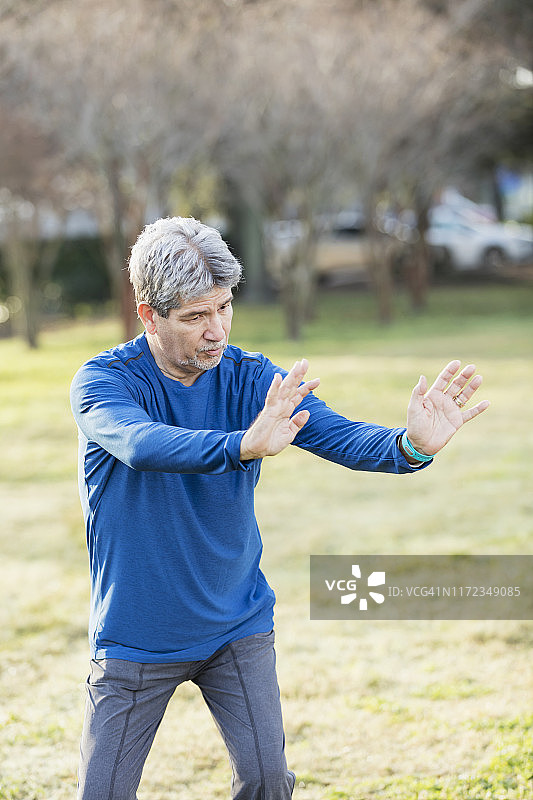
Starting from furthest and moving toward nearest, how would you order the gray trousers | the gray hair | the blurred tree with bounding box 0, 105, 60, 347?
the blurred tree with bounding box 0, 105, 60, 347 < the gray trousers < the gray hair

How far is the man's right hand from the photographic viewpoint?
7.59 feet

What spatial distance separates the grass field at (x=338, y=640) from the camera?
425 centimetres

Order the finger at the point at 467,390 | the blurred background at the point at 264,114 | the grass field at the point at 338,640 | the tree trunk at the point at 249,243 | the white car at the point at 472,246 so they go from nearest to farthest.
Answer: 1. the finger at the point at 467,390
2. the grass field at the point at 338,640
3. the blurred background at the point at 264,114
4. the tree trunk at the point at 249,243
5. the white car at the point at 472,246

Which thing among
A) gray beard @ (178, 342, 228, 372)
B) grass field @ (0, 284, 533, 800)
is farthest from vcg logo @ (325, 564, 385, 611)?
gray beard @ (178, 342, 228, 372)

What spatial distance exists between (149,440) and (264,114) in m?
16.5

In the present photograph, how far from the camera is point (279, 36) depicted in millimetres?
16641

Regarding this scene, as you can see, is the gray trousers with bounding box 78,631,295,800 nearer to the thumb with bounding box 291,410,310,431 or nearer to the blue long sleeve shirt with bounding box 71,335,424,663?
the blue long sleeve shirt with bounding box 71,335,424,663

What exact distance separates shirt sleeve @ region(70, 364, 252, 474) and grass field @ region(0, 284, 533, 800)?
2208mm

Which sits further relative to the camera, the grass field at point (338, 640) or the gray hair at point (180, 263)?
the grass field at point (338, 640)

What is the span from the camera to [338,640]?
5762 millimetres

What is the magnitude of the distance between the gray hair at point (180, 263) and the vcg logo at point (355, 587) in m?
4.11

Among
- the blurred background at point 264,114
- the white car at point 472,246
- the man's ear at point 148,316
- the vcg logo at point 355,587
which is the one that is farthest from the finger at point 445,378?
the white car at point 472,246

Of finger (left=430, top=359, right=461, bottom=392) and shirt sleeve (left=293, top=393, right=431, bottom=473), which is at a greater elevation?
finger (left=430, top=359, right=461, bottom=392)

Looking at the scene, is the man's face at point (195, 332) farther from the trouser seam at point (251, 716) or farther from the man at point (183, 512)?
the trouser seam at point (251, 716)
